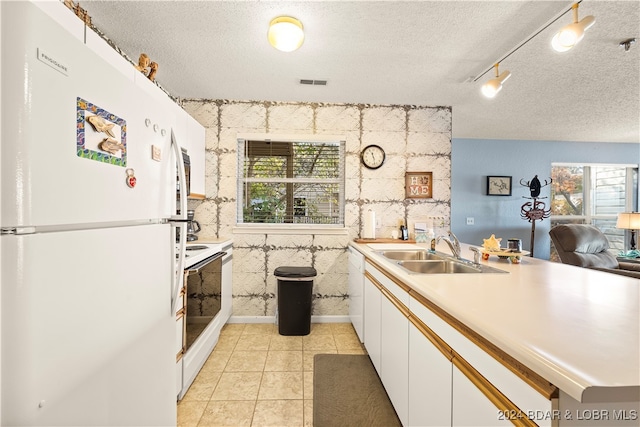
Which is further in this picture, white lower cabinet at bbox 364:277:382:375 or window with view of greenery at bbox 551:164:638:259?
window with view of greenery at bbox 551:164:638:259

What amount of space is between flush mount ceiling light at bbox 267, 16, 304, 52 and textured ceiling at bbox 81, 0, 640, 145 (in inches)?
1.7

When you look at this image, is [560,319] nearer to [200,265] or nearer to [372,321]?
[372,321]

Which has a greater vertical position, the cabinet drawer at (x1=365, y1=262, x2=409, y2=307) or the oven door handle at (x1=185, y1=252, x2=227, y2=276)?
the oven door handle at (x1=185, y1=252, x2=227, y2=276)

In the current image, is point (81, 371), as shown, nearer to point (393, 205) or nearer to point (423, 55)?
point (423, 55)

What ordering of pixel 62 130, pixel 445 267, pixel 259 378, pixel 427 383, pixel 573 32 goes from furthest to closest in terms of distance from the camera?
pixel 259 378 < pixel 445 267 < pixel 573 32 < pixel 427 383 < pixel 62 130

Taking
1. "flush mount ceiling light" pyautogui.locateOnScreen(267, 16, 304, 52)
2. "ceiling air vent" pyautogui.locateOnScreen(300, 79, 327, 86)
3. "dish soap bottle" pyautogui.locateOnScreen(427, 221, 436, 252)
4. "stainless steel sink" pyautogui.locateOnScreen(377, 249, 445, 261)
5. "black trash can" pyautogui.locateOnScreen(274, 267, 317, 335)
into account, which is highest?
"ceiling air vent" pyautogui.locateOnScreen(300, 79, 327, 86)

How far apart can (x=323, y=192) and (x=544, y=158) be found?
14.1 feet

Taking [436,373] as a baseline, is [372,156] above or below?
above

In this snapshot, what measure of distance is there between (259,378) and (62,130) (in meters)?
1.99

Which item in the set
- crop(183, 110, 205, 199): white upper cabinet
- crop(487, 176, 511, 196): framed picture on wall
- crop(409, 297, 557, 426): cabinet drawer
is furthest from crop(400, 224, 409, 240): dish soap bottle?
crop(487, 176, 511, 196): framed picture on wall

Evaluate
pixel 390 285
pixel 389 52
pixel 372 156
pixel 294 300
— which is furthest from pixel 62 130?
pixel 372 156

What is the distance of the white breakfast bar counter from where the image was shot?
0.56 m

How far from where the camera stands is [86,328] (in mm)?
826

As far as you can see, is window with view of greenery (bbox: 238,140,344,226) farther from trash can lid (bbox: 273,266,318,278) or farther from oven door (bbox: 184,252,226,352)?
oven door (bbox: 184,252,226,352)
